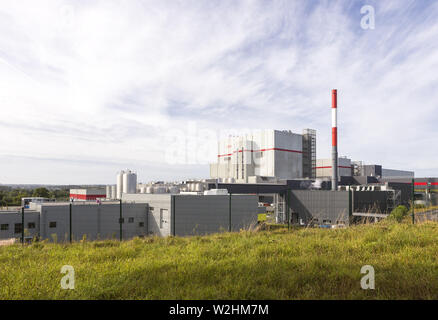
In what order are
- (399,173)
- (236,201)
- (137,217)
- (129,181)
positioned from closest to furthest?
(236,201)
(137,217)
(129,181)
(399,173)

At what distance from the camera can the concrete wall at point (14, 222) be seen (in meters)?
23.9

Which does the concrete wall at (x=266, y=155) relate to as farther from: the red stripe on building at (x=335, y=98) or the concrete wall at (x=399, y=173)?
the concrete wall at (x=399, y=173)

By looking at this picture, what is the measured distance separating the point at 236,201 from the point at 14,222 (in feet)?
70.6

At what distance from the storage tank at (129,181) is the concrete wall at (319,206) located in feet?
78.3

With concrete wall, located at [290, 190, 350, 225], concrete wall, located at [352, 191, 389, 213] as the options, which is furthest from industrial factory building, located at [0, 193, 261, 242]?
concrete wall, located at [352, 191, 389, 213]

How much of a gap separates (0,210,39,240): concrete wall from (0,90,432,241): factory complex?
0.03m

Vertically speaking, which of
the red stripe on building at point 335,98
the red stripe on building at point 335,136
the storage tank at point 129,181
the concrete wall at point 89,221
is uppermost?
the red stripe on building at point 335,98

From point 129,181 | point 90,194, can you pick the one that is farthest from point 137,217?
point 90,194

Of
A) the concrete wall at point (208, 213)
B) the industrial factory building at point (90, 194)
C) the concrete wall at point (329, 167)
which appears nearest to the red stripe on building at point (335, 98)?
the concrete wall at point (208, 213)

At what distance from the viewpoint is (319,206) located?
110ft

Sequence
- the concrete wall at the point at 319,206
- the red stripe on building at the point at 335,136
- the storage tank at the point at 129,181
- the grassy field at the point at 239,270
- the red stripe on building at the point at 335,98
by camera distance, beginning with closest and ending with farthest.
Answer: the grassy field at the point at 239,270 → the concrete wall at the point at 319,206 → the red stripe on building at the point at 335,98 → the red stripe on building at the point at 335,136 → the storage tank at the point at 129,181

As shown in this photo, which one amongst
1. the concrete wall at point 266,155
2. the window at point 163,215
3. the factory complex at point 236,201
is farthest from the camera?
the concrete wall at point 266,155

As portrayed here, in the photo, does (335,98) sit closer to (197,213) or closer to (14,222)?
(197,213)
